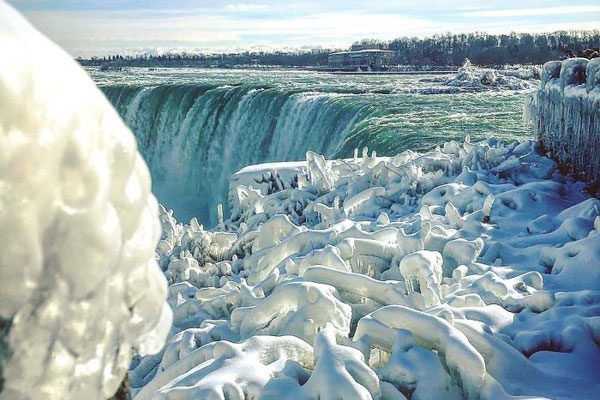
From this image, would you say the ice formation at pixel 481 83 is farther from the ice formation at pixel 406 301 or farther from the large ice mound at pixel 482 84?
the ice formation at pixel 406 301

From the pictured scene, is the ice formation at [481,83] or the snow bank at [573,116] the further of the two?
the ice formation at [481,83]

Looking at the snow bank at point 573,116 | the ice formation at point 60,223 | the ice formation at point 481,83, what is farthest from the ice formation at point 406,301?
the ice formation at point 481,83

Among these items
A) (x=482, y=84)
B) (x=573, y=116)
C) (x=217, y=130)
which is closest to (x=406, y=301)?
(x=573, y=116)

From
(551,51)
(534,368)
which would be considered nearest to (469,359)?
(534,368)

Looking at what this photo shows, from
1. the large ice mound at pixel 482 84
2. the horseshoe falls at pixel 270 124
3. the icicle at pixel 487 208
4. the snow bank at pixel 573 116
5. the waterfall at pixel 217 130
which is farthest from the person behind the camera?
the large ice mound at pixel 482 84

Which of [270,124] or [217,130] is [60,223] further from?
[217,130]
